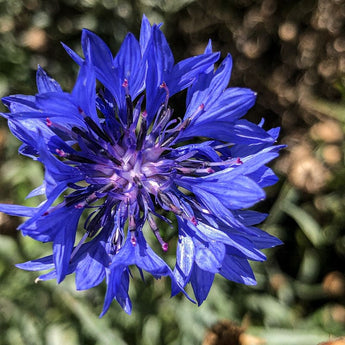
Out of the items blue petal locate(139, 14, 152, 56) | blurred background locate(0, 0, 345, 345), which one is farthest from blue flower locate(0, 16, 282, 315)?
blurred background locate(0, 0, 345, 345)

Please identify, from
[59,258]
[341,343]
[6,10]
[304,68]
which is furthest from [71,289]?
[304,68]

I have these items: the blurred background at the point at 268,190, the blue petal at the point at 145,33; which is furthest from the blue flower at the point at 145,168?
the blurred background at the point at 268,190

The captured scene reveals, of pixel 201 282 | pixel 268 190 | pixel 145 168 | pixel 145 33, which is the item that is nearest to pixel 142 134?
pixel 145 168

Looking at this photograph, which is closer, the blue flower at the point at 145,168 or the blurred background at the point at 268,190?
the blue flower at the point at 145,168

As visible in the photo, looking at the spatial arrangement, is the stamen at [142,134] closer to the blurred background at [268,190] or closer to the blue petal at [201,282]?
the blue petal at [201,282]

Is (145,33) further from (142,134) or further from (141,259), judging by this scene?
(141,259)

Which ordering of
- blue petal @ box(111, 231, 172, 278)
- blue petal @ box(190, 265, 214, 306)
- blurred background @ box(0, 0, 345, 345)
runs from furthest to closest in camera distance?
blurred background @ box(0, 0, 345, 345)
blue petal @ box(190, 265, 214, 306)
blue petal @ box(111, 231, 172, 278)

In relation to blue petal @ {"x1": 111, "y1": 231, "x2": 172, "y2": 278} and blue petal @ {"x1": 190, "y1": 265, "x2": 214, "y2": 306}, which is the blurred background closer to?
blue petal @ {"x1": 190, "y1": 265, "x2": 214, "y2": 306}
